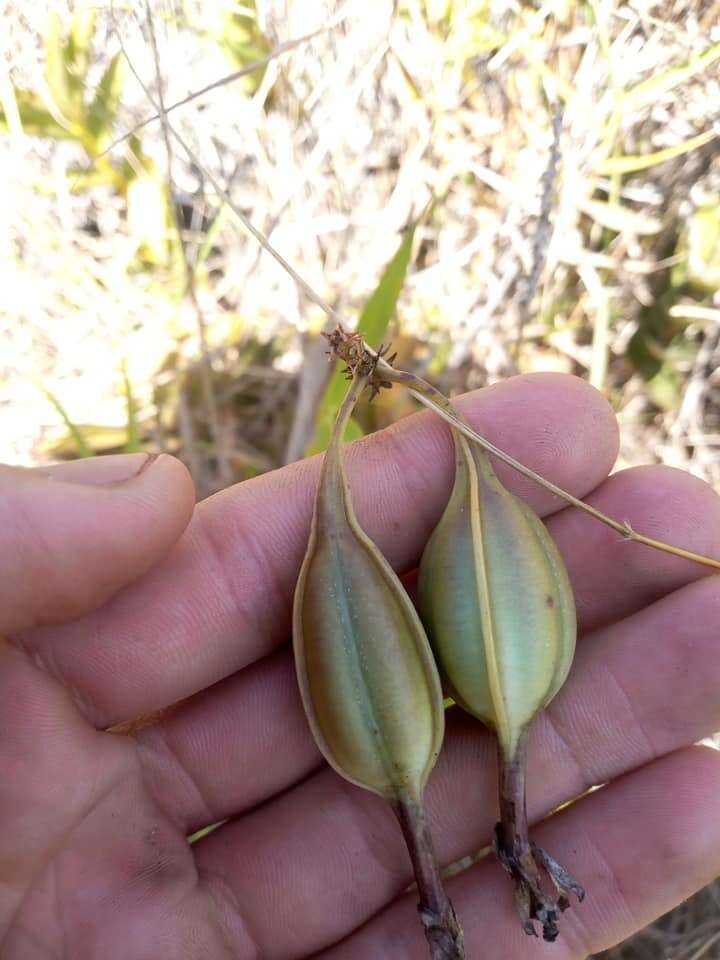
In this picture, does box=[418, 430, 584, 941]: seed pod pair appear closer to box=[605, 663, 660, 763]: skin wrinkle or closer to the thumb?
box=[605, 663, 660, 763]: skin wrinkle

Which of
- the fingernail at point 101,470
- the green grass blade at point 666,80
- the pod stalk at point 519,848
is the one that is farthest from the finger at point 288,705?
the green grass blade at point 666,80

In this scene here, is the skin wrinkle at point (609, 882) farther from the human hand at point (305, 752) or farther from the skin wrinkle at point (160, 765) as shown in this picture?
the skin wrinkle at point (160, 765)

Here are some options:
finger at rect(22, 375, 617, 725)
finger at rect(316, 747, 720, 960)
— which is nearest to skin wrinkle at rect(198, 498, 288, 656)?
A: finger at rect(22, 375, 617, 725)

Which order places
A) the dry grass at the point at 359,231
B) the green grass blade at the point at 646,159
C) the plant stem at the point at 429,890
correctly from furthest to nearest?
the dry grass at the point at 359,231
the green grass blade at the point at 646,159
the plant stem at the point at 429,890

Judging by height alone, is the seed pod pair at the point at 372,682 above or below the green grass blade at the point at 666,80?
below

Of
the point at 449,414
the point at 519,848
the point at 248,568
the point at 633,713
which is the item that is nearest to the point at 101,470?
the point at 248,568

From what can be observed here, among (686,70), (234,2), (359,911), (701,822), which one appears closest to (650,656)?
(701,822)

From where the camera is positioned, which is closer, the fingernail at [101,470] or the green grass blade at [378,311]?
the fingernail at [101,470]
